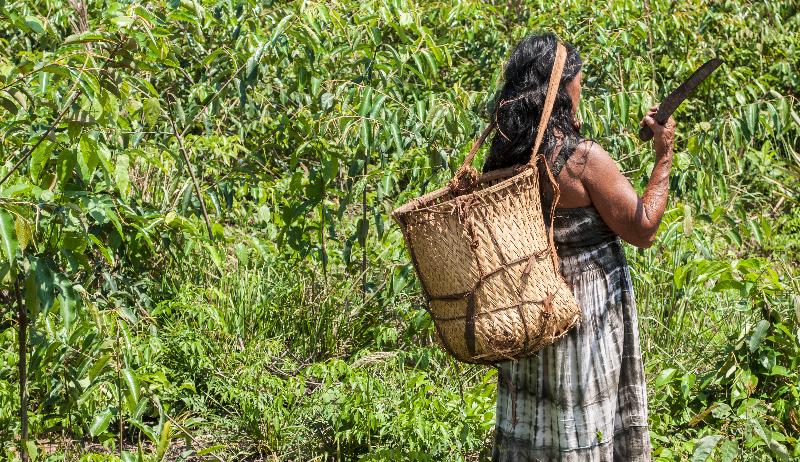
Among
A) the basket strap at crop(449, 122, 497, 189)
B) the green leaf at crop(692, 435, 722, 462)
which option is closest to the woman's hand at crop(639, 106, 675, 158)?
the basket strap at crop(449, 122, 497, 189)

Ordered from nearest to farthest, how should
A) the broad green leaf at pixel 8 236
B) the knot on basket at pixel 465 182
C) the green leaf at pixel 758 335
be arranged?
the broad green leaf at pixel 8 236, the knot on basket at pixel 465 182, the green leaf at pixel 758 335

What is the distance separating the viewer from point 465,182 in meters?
2.51

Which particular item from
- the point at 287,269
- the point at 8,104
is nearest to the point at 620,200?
the point at 8,104

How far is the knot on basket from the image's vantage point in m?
2.46

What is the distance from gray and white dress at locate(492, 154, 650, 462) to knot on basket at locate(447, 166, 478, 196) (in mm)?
215

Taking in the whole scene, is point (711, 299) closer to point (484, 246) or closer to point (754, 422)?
point (754, 422)

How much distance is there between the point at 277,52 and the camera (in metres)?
3.79

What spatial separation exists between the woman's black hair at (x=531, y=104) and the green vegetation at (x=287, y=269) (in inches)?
37.1

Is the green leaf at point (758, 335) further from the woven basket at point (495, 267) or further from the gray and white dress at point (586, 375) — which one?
the woven basket at point (495, 267)

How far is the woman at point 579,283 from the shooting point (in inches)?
93.1

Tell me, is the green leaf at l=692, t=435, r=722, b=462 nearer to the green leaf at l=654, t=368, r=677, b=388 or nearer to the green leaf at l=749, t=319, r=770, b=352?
the green leaf at l=654, t=368, r=677, b=388

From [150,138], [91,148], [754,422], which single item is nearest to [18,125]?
[91,148]

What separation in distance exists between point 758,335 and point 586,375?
3.75 feet

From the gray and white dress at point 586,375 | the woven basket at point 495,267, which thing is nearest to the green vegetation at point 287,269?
the gray and white dress at point 586,375
